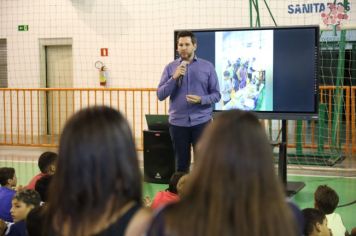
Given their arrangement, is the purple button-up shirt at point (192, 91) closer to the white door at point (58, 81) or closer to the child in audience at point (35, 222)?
the child in audience at point (35, 222)

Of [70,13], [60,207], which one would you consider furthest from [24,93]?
[60,207]

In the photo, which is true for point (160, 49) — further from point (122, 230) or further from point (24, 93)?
point (122, 230)

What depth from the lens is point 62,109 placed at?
1195cm

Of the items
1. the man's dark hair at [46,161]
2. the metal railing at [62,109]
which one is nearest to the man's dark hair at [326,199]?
the man's dark hair at [46,161]

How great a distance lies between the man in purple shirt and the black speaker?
132 centimetres

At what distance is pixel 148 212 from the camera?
1.70 m

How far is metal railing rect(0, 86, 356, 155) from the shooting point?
10.2 m

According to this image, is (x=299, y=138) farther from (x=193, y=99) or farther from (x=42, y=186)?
(x=42, y=186)

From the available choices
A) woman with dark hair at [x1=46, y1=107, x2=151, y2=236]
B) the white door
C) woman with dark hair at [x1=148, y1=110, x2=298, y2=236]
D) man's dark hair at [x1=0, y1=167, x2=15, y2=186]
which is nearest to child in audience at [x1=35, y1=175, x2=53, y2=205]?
man's dark hair at [x1=0, y1=167, x2=15, y2=186]

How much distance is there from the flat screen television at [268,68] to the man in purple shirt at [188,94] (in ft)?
1.80

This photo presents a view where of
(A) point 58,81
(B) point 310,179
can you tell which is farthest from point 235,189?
(A) point 58,81

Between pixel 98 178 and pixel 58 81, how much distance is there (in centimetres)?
1107

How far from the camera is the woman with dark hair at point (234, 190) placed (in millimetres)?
1457

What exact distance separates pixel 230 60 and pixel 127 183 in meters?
4.50
